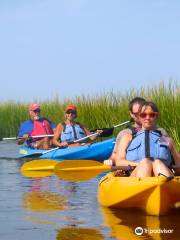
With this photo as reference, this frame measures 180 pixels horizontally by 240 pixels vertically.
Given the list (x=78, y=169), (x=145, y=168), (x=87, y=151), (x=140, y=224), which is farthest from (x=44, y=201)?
(x=87, y=151)

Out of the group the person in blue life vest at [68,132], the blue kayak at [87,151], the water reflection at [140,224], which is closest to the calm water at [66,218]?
the water reflection at [140,224]

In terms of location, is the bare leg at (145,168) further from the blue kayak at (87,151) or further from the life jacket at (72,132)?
Answer: the life jacket at (72,132)

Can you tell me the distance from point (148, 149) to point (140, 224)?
97 cm

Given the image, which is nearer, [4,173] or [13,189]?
[13,189]

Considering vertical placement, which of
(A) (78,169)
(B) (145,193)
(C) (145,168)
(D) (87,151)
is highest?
(C) (145,168)

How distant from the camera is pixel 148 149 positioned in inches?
312

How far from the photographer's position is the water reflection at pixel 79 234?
258 inches

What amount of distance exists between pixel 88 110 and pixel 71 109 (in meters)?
4.60

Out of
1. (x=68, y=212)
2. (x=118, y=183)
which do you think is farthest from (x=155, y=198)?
(x=68, y=212)

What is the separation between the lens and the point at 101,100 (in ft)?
63.1

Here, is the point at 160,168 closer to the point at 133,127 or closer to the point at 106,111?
the point at 133,127

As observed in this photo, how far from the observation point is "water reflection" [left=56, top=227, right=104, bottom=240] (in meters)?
6.56

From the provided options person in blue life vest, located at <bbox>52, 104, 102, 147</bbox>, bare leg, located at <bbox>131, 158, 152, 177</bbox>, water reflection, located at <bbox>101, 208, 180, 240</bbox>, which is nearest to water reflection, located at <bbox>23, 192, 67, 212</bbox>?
water reflection, located at <bbox>101, 208, 180, 240</bbox>

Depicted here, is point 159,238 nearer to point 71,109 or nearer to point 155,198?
point 155,198
